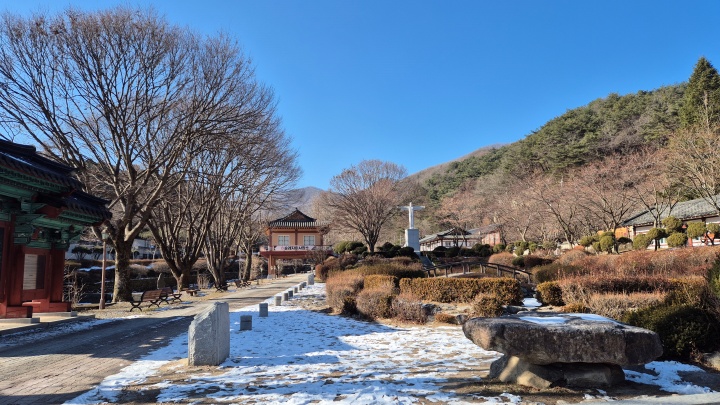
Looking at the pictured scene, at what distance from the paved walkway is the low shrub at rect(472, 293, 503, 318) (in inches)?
304

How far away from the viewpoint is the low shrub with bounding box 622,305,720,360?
6625 millimetres

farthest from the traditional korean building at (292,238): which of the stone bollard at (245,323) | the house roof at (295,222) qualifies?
the stone bollard at (245,323)

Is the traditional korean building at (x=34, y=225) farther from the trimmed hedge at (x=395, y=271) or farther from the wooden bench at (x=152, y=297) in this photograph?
the trimmed hedge at (x=395, y=271)

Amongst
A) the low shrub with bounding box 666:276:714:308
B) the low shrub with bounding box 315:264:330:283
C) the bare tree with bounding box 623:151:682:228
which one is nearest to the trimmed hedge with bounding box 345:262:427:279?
the low shrub with bounding box 666:276:714:308

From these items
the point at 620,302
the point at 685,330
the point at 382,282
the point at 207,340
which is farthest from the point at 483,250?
the point at 207,340

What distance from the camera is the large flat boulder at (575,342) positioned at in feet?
17.0

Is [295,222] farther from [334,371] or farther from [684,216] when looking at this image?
[334,371]

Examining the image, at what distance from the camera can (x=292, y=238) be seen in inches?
2248

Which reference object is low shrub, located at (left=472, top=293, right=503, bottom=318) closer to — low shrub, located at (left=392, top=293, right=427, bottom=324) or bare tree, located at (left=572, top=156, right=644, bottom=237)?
low shrub, located at (left=392, top=293, right=427, bottom=324)

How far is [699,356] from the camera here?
6.52m

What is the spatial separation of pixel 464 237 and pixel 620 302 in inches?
1586

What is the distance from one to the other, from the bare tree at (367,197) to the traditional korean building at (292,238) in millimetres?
13696

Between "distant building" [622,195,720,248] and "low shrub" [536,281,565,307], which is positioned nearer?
"low shrub" [536,281,565,307]

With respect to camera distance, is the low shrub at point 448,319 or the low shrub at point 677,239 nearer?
the low shrub at point 448,319
